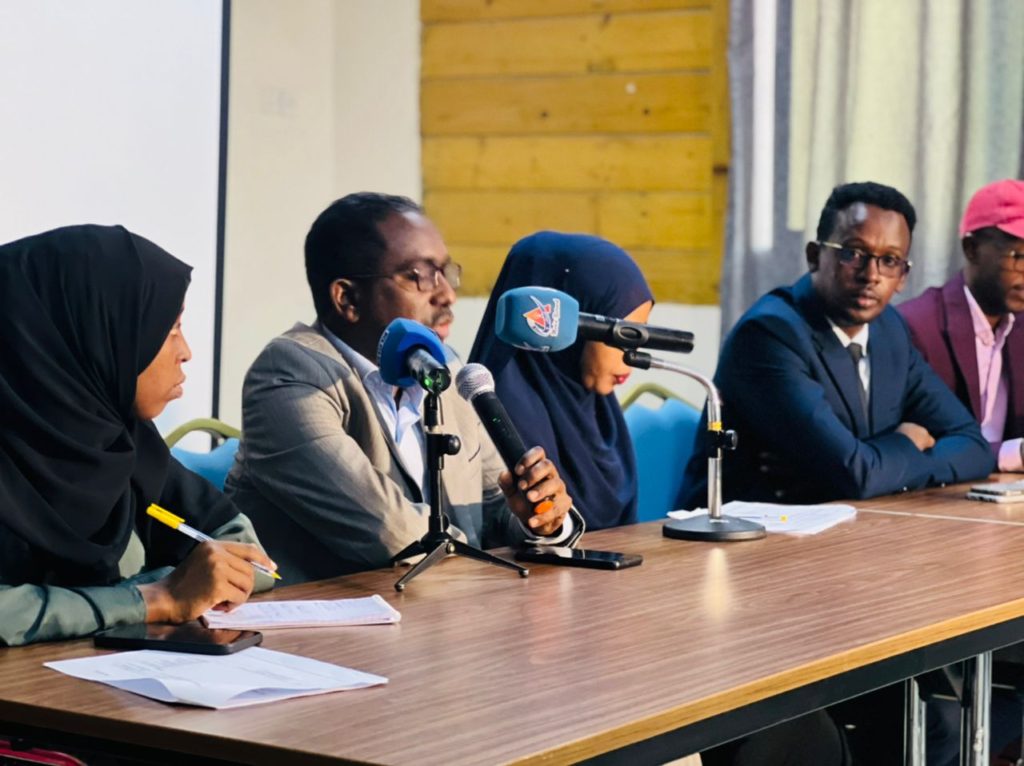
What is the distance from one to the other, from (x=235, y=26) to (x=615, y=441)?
2457mm

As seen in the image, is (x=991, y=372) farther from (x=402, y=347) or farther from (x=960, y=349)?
(x=402, y=347)

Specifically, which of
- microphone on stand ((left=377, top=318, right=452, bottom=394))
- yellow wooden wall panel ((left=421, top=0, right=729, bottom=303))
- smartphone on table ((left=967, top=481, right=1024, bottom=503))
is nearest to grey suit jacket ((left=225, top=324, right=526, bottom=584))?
microphone on stand ((left=377, top=318, right=452, bottom=394))

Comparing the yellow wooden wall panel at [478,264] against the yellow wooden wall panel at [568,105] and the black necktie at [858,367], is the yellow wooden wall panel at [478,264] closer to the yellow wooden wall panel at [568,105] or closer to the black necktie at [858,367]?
the yellow wooden wall panel at [568,105]

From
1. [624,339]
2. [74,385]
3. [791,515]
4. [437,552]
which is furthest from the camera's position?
[791,515]

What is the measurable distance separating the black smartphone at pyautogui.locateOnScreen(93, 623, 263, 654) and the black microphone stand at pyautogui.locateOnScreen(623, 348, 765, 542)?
922 millimetres

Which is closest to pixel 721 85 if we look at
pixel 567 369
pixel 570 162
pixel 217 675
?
pixel 570 162

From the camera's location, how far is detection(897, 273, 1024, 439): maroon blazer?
3791 millimetres

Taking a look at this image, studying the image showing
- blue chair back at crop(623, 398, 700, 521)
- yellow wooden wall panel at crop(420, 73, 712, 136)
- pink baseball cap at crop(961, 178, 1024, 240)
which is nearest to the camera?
blue chair back at crop(623, 398, 700, 521)

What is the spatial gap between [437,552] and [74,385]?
542mm

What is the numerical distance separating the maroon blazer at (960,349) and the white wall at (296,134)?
207 cm

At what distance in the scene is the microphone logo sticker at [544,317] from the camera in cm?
225

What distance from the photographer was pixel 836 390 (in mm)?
3373

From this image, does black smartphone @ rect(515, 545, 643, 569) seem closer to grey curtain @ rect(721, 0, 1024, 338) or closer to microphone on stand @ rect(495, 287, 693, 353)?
microphone on stand @ rect(495, 287, 693, 353)

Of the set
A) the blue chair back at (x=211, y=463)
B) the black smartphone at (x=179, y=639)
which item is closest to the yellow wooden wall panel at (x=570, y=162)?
the blue chair back at (x=211, y=463)
